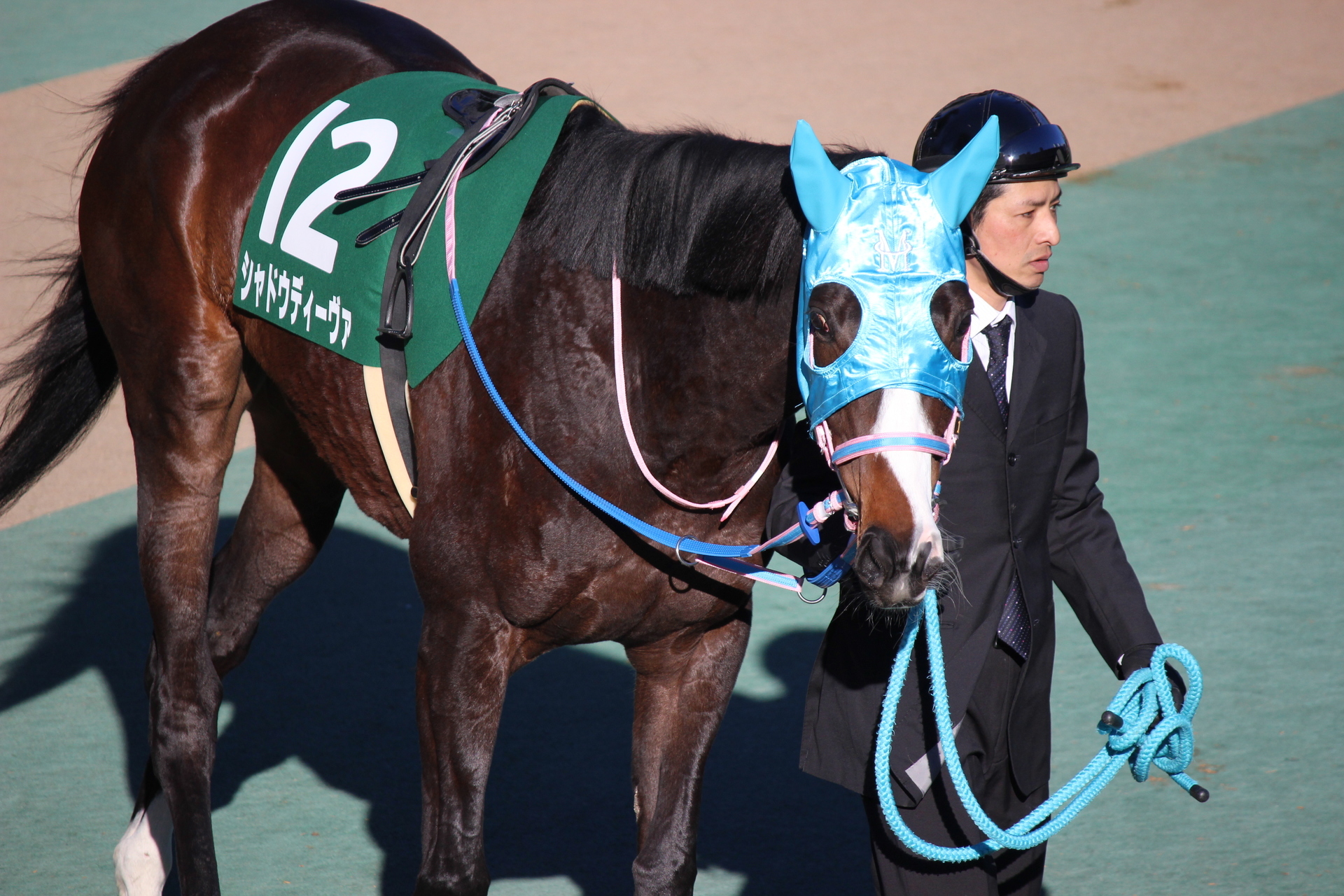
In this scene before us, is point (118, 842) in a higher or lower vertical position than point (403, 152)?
lower

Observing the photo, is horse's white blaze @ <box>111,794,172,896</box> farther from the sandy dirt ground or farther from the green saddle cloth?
the sandy dirt ground

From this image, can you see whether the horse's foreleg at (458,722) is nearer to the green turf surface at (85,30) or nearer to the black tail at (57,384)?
the black tail at (57,384)

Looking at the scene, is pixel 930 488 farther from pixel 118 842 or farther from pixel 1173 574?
pixel 1173 574

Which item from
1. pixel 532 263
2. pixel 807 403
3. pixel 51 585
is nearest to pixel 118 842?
pixel 51 585

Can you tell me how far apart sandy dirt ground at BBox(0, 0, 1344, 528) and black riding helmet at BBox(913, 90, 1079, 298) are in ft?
18.7

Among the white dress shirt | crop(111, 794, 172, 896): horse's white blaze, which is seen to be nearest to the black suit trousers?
the white dress shirt

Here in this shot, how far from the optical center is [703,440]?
2387 mm

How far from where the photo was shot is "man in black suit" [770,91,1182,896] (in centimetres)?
226

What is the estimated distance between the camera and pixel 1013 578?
7.98 ft

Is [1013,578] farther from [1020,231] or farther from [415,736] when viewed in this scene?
[415,736]

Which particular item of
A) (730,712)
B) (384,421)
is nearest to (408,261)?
(384,421)

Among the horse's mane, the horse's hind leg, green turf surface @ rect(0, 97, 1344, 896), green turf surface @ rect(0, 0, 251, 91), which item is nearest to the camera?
the horse's mane

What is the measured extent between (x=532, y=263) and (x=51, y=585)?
2.96 m

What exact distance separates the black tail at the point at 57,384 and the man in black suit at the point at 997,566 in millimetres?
2253
